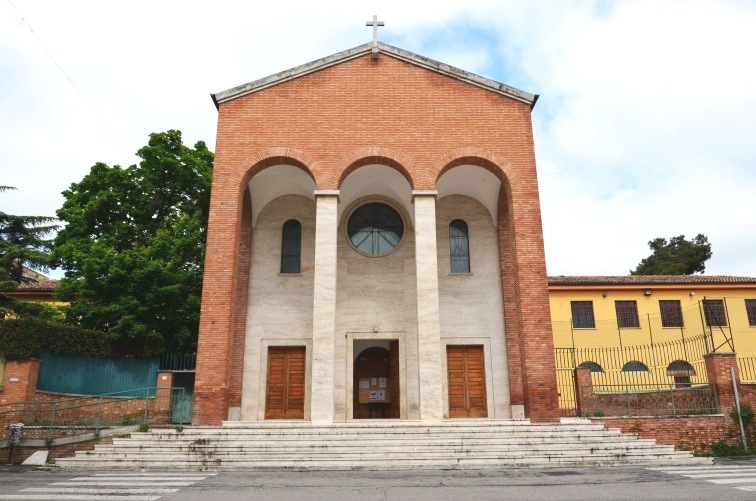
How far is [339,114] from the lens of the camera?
47.9ft

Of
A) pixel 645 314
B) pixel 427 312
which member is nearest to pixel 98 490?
pixel 427 312

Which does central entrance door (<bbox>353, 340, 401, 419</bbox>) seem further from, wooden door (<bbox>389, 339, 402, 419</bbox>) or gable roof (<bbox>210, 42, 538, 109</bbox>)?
gable roof (<bbox>210, 42, 538, 109</bbox>)

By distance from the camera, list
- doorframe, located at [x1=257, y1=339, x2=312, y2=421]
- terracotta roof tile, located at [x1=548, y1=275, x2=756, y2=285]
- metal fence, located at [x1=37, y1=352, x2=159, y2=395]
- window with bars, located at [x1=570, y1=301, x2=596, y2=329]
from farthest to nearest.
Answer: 1. terracotta roof tile, located at [x1=548, y1=275, x2=756, y2=285]
2. window with bars, located at [x1=570, y1=301, x2=596, y2=329]
3. doorframe, located at [x1=257, y1=339, x2=312, y2=421]
4. metal fence, located at [x1=37, y1=352, x2=159, y2=395]

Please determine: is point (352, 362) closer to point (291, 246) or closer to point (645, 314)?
point (291, 246)

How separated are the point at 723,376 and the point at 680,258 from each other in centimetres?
3429

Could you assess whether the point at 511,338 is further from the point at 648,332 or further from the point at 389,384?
the point at 648,332

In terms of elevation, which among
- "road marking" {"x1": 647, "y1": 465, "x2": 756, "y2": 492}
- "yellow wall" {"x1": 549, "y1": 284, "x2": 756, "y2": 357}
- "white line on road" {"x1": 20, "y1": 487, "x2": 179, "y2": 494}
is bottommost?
"road marking" {"x1": 647, "y1": 465, "x2": 756, "y2": 492}

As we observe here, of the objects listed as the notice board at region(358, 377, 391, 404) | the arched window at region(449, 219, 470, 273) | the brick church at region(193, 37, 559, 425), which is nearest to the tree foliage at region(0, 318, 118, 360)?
the brick church at region(193, 37, 559, 425)

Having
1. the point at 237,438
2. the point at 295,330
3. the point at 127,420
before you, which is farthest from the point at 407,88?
the point at 127,420

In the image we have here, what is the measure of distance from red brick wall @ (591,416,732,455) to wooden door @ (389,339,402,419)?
17.1 feet

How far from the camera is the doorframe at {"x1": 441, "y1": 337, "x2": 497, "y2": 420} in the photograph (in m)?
14.9

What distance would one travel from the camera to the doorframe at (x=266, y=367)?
48.4ft

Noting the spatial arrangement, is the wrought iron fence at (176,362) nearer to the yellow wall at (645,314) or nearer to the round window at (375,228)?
the round window at (375,228)

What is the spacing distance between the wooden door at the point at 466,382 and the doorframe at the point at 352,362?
49.8 inches
